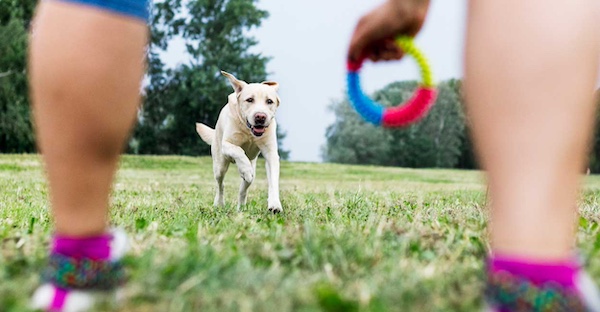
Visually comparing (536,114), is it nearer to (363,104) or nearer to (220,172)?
(363,104)

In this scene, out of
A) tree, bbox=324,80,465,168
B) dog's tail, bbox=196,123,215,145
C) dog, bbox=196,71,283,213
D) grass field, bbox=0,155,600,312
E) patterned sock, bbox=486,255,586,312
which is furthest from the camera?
tree, bbox=324,80,465,168

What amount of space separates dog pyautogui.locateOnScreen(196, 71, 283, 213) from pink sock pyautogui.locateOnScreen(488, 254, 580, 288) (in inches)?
168

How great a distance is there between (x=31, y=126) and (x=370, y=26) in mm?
31671

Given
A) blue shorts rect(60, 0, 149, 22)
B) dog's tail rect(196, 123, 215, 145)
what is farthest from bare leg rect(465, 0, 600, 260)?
dog's tail rect(196, 123, 215, 145)

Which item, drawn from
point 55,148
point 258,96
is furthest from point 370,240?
point 258,96

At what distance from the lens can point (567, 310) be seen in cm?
108

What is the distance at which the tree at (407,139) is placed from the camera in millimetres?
47781

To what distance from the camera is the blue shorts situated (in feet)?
4.09

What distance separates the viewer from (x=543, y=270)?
42.8 inches

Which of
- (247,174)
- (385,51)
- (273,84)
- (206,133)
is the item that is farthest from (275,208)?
(385,51)

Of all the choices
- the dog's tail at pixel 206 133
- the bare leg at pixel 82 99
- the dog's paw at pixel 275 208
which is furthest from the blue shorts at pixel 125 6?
the dog's tail at pixel 206 133

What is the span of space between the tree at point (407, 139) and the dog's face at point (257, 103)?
1607 inches

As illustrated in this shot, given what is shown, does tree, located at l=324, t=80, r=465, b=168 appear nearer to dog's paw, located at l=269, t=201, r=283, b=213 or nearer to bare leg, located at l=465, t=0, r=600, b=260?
dog's paw, located at l=269, t=201, r=283, b=213

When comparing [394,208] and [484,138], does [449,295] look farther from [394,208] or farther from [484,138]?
[394,208]
